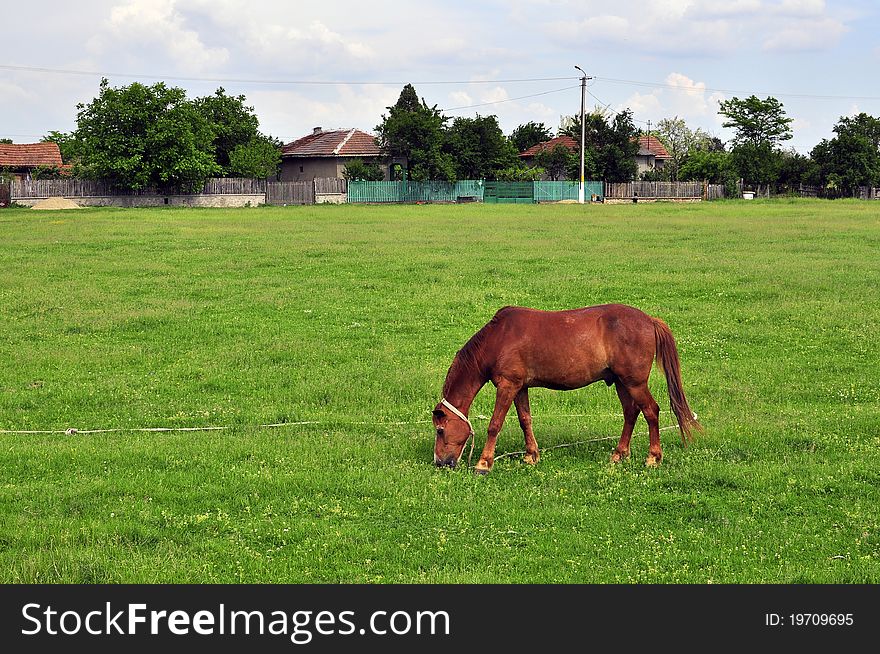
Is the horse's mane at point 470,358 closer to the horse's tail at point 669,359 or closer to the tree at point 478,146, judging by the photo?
the horse's tail at point 669,359

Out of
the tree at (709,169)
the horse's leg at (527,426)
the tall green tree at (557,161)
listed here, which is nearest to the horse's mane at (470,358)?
the horse's leg at (527,426)

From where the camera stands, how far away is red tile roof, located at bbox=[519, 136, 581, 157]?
10280 centimetres

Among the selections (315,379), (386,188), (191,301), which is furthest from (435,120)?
(315,379)

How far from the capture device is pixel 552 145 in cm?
10631

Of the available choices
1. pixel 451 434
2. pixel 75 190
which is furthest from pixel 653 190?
pixel 451 434

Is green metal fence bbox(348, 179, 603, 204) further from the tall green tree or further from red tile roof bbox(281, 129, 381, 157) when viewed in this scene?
red tile roof bbox(281, 129, 381, 157)

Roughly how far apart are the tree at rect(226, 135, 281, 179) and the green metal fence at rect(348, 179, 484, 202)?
7495mm

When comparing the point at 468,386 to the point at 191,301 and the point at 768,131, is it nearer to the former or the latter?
the point at 191,301

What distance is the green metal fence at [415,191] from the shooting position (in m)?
86.9

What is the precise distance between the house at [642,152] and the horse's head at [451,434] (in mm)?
93255

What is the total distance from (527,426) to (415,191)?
261 feet

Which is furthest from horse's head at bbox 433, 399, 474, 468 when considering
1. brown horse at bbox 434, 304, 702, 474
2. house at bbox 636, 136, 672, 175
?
house at bbox 636, 136, 672, 175

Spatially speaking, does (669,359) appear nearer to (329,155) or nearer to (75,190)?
(75,190)

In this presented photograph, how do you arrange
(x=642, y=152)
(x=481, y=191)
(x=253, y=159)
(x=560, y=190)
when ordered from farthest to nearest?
(x=642, y=152) → (x=560, y=190) → (x=481, y=191) → (x=253, y=159)
